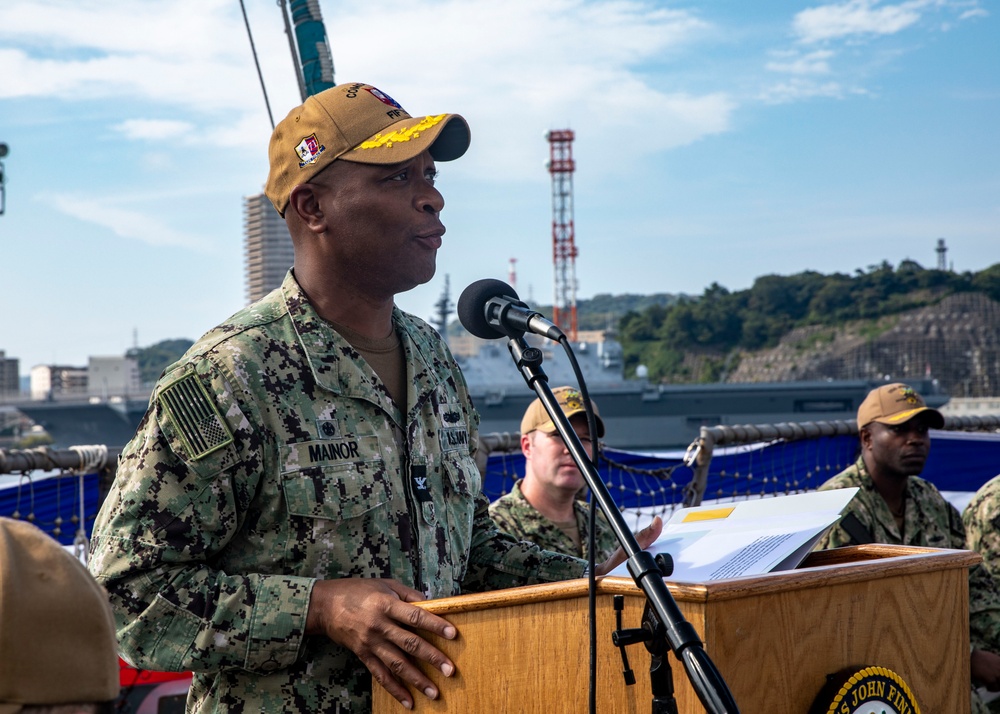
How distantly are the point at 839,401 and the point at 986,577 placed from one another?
3598 centimetres

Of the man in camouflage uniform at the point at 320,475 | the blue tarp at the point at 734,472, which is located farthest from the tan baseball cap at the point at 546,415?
the man in camouflage uniform at the point at 320,475

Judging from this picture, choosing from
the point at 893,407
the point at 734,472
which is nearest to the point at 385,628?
the point at 893,407

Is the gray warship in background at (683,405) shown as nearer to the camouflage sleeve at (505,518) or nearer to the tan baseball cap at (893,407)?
the tan baseball cap at (893,407)

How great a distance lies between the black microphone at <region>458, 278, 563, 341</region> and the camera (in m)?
1.85

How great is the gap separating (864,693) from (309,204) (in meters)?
1.30

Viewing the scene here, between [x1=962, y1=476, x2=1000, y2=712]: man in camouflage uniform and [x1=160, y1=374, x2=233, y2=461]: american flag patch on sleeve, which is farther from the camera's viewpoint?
[x1=962, y1=476, x2=1000, y2=712]: man in camouflage uniform

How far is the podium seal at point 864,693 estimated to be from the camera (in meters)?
1.49

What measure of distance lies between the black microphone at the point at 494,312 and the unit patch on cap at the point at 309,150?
386 millimetres

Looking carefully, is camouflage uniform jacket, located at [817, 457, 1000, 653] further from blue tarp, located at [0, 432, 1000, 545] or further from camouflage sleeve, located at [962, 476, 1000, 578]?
blue tarp, located at [0, 432, 1000, 545]

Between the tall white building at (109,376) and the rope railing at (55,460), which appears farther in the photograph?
the tall white building at (109,376)

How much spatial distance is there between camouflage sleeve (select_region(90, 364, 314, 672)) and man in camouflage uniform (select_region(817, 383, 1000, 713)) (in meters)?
3.25

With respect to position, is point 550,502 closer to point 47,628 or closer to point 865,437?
point 865,437

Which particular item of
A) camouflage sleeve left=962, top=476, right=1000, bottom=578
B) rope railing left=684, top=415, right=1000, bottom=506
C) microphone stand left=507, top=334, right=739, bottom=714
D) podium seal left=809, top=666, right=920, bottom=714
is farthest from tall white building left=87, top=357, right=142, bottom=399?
podium seal left=809, top=666, right=920, bottom=714

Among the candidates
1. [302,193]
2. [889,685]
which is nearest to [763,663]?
[889,685]
